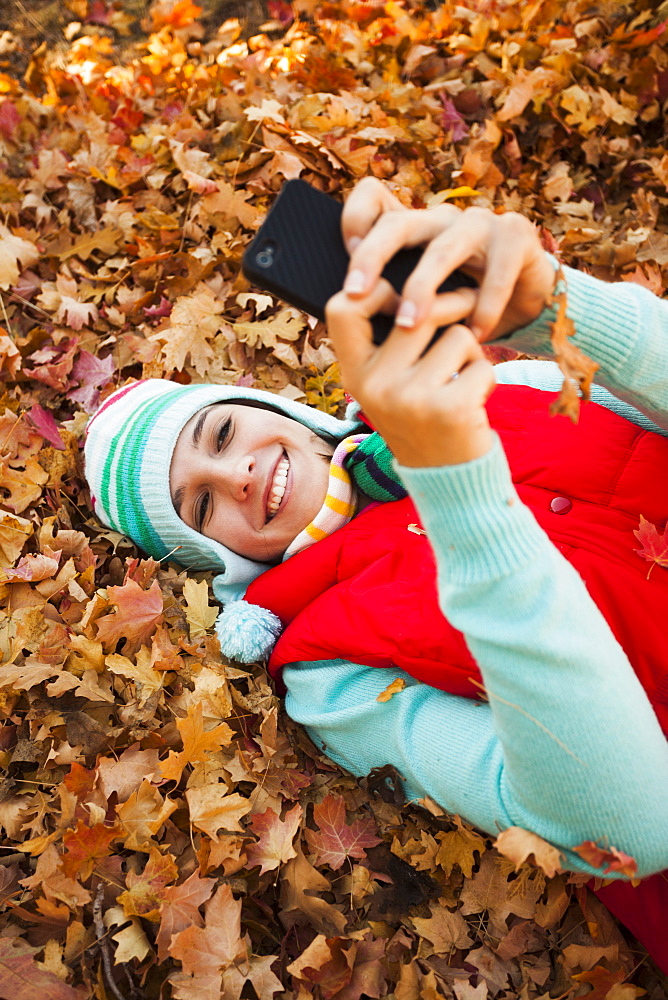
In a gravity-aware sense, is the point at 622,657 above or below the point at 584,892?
above

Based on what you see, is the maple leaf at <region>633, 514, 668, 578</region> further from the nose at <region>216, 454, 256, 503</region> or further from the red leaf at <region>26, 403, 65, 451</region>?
the red leaf at <region>26, 403, 65, 451</region>

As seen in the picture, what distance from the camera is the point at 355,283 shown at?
1171 mm

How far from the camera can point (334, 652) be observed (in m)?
2.11

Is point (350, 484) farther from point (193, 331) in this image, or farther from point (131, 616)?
point (193, 331)

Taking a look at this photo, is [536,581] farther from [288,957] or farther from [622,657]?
[288,957]

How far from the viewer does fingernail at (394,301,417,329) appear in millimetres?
1142

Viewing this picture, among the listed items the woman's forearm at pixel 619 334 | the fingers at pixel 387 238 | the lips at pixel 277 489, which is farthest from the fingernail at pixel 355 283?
the lips at pixel 277 489

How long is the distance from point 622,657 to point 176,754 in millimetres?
1325

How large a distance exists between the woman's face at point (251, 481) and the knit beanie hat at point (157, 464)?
0.05m

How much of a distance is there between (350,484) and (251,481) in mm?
378

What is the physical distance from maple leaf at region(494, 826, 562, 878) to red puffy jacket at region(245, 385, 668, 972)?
35 centimetres

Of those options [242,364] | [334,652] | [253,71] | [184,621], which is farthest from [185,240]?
[334,652]

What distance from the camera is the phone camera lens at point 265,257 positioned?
4.22ft

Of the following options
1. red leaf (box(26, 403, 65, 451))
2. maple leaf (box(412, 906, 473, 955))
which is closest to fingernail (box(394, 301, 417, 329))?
maple leaf (box(412, 906, 473, 955))
